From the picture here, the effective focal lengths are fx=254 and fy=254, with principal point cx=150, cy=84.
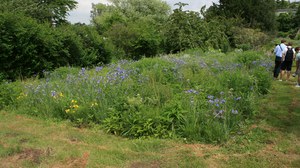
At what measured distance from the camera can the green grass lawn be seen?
139 inches

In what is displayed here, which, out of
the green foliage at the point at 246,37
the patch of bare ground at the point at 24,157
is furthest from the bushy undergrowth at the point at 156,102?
the green foliage at the point at 246,37

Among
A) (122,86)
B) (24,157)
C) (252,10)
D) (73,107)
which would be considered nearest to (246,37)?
(252,10)

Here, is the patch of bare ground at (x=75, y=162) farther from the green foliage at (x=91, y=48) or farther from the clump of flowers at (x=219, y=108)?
the green foliage at (x=91, y=48)

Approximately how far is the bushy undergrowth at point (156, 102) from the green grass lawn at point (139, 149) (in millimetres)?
244

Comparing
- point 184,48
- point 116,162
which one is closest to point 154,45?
Answer: point 184,48

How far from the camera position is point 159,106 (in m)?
4.89

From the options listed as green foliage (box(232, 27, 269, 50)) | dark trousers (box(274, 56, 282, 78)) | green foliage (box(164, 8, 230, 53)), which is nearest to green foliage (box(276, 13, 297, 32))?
green foliage (box(232, 27, 269, 50))

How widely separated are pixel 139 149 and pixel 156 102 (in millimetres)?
1252

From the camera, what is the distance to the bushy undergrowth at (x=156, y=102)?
4379 millimetres

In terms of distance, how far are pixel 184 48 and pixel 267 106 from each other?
11.4m

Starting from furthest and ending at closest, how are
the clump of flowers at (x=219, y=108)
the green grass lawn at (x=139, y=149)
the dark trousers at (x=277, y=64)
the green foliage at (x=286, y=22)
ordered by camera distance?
the green foliage at (x=286, y=22) < the dark trousers at (x=277, y=64) < the clump of flowers at (x=219, y=108) < the green grass lawn at (x=139, y=149)

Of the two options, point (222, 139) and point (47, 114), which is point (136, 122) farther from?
point (47, 114)

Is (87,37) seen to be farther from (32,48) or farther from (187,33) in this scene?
(187,33)

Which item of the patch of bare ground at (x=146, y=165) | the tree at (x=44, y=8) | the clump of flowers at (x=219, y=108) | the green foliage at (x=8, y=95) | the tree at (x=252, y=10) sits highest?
the tree at (x=252, y=10)
